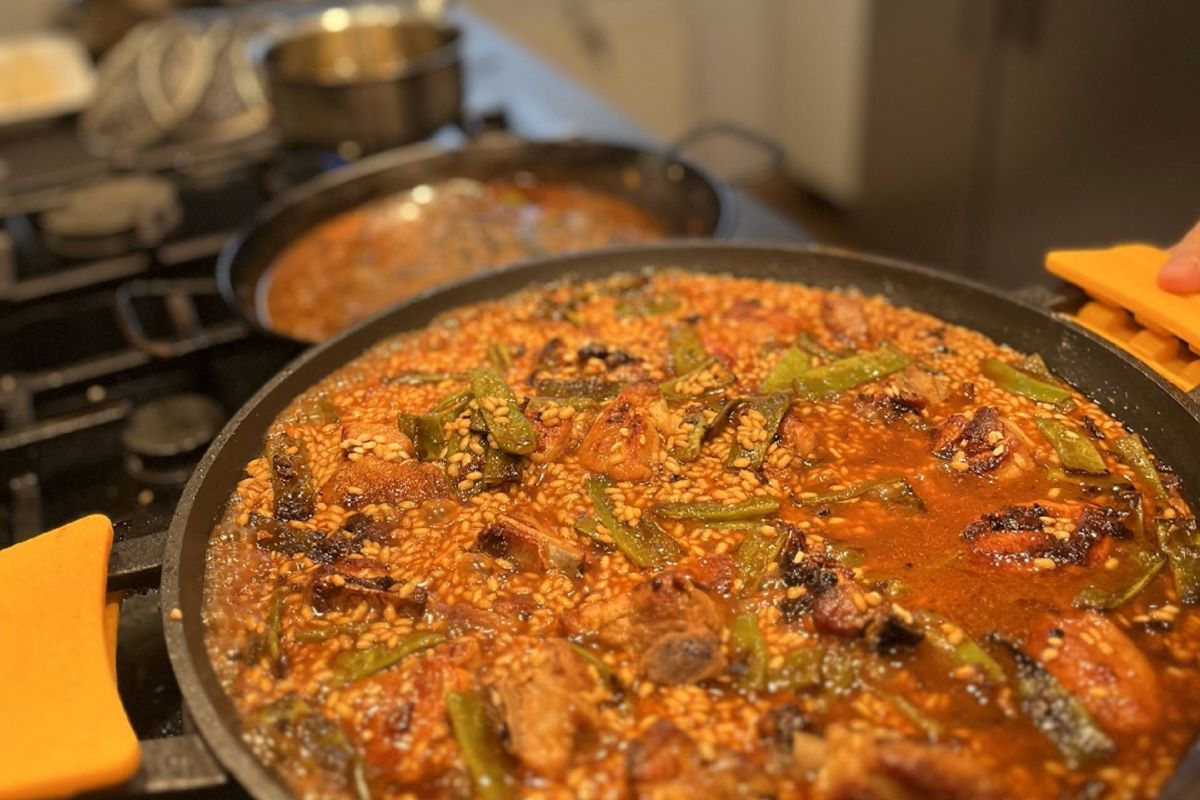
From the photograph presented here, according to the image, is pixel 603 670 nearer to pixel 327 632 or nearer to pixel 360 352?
pixel 327 632

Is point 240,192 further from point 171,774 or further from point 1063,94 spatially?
point 1063,94

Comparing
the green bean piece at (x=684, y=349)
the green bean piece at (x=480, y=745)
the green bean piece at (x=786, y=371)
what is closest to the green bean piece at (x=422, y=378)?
the green bean piece at (x=684, y=349)

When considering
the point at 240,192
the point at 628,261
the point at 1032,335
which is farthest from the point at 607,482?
the point at 240,192

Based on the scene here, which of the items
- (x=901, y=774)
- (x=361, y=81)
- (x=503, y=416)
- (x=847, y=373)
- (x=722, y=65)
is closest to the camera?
(x=901, y=774)

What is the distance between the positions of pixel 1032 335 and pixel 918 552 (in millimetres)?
831

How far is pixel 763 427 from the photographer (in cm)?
239

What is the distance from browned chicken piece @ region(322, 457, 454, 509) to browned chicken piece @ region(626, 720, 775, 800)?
0.85 meters

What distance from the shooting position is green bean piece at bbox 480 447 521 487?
7.56ft

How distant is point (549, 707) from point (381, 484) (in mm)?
789

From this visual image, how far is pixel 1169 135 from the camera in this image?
5.61 m

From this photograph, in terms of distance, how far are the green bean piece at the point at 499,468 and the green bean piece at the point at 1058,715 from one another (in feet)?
3.81

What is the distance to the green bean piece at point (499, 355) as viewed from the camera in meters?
2.73

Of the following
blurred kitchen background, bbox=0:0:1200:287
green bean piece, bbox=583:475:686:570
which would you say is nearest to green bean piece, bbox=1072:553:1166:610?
green bean piece, bbox=583:475:686:570

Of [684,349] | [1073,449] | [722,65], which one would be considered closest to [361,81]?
[684,349]
